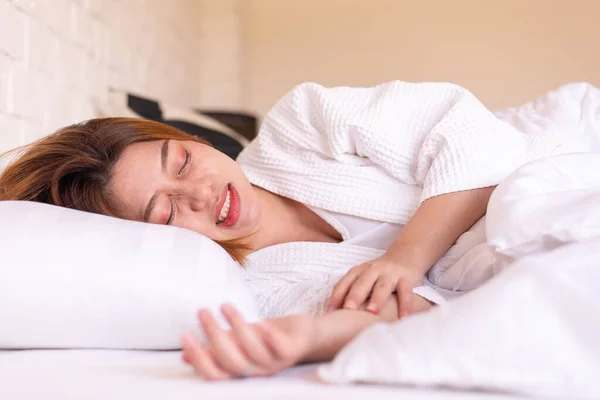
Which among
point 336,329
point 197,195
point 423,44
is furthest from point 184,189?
point 423,44

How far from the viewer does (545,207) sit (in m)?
0.81

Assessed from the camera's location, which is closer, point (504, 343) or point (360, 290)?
point (504, 343)

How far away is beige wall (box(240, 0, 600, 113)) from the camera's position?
12.0 ft

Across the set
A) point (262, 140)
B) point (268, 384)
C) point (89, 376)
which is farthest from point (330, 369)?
point (262, 140)

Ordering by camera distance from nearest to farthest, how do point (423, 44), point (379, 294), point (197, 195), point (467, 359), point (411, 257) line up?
point (467, 359) < point (379, 294) < point (411, 257) < point (197, 195) < point (423, 44)

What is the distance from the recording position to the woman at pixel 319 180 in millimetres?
1104

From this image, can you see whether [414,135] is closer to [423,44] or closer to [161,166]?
[161,166]

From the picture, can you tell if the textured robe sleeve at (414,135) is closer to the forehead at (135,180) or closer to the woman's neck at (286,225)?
the woman's neck at (286,225)

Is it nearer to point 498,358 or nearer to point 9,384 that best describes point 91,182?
point 9,384

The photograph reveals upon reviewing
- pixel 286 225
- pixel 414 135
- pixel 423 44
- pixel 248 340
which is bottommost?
pixel 286 225

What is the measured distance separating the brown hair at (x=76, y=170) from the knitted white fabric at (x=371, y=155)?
0.47 feet

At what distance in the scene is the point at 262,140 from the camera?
144 centimetres

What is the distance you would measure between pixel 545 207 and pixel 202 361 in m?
0.45

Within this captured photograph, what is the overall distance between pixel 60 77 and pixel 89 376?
49.7 inches
